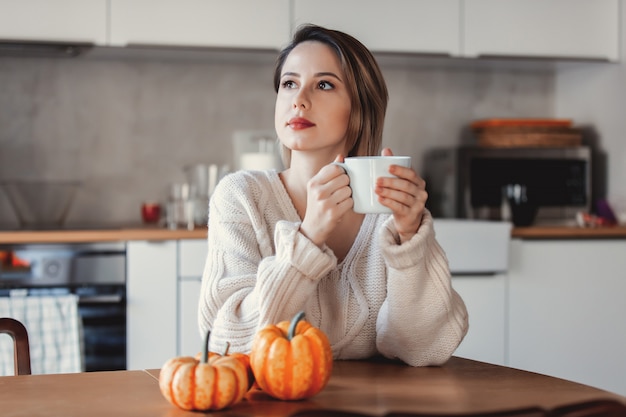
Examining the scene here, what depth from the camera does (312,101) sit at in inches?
62.0

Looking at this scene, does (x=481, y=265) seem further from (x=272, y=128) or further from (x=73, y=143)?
(x=73, y=143)

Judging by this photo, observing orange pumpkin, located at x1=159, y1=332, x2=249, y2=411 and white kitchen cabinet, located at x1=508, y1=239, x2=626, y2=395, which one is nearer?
orange pumpkin, located at x1=159, y1=332, x2=249, y2=411

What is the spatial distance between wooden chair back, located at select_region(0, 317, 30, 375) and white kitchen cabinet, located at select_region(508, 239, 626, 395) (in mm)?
2032

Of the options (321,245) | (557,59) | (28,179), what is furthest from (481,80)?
(321,245)

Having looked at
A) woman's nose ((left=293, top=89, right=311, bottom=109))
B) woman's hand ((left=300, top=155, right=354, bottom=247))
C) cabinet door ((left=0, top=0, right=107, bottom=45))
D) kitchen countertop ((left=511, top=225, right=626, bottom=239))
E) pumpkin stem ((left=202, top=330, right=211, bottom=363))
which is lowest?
pumpkin stem ((left=202, top=330, right=211, bottom=363))

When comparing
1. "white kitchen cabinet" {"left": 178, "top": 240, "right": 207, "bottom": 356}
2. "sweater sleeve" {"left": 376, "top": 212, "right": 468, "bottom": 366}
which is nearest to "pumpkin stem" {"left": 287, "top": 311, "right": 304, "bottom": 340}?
"sweater sleeve" {"left": 376, "top": 212, "right": 468, "bottom": 366}

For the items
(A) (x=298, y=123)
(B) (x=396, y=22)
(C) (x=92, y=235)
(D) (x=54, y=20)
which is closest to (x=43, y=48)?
(D) (x=54, y=20)

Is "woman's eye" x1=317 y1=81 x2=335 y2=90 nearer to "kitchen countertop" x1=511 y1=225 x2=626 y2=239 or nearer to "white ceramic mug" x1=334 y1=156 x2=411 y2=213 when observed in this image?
"white ceramic mug" x1=334 y1=156 x2=411 y2=213

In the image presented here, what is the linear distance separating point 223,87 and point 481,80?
1099 mm

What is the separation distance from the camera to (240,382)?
3.44 feet

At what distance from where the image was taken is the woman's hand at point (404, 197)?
4.03ft

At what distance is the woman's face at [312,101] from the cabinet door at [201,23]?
157 cm

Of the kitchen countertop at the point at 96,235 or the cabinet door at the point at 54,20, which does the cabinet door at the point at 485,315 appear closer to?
the kitchen countertop at the point at 96,235

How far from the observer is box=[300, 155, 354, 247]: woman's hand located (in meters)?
1.27
